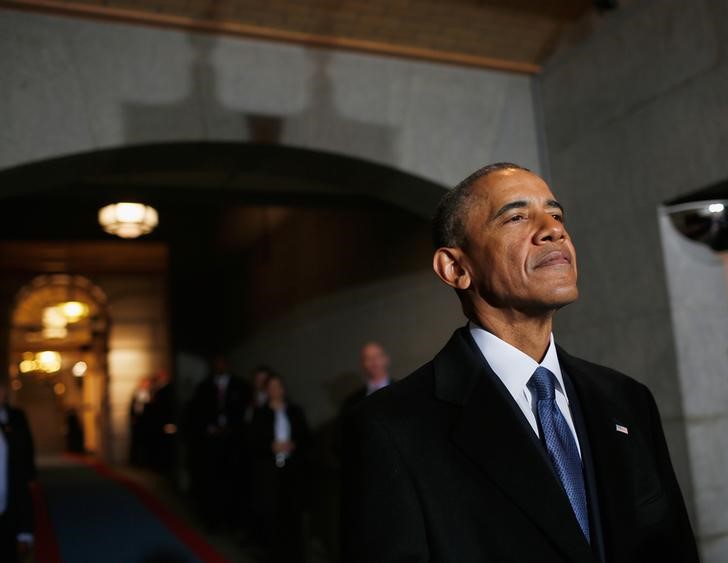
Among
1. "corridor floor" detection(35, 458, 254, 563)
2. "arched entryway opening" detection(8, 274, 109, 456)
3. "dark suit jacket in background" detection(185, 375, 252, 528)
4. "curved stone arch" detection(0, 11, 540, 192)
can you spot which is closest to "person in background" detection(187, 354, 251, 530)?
"dark suit jacket in background" detection(185, 375, 252, 528)

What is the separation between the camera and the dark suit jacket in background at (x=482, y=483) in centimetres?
126

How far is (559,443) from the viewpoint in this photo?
139 cm

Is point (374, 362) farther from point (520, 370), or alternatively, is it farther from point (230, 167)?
point (520, 370)

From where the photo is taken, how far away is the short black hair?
1544 mm

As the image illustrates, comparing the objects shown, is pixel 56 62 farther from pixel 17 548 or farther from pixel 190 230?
pixel 190 230

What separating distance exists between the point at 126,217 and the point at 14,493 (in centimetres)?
340

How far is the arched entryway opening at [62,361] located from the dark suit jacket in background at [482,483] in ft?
56.0

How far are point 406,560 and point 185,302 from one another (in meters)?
11.5

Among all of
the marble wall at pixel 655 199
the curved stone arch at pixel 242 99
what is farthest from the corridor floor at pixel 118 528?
the marble wall at pixel 655 199

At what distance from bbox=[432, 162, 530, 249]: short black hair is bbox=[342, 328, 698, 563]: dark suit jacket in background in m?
0.23

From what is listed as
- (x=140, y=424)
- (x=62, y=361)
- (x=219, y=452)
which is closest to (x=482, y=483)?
(x=219, y=452)

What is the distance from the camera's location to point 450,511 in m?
1.28

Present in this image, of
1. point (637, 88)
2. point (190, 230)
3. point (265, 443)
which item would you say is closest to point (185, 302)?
point (190, 230)

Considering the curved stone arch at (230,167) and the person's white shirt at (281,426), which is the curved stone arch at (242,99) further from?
the person's white shirt at (281,426)
